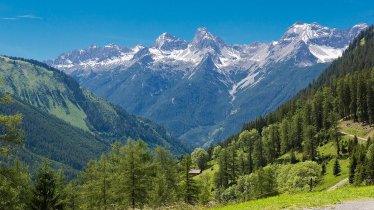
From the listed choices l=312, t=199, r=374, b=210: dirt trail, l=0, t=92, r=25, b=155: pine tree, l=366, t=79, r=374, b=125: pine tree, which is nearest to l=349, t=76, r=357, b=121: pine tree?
l=366, t=79, r=374, b=125: pine tree

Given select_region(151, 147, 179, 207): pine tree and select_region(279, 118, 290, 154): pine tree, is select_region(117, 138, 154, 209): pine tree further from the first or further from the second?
select_region(279, 118, 290, 154): pine tree

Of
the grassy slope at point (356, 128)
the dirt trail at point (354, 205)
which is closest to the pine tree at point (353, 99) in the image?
the grassy slope at point (356, 128)

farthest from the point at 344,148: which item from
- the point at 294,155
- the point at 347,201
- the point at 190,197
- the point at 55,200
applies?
the point at 347,201

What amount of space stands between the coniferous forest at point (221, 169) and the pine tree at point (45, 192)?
0.14m

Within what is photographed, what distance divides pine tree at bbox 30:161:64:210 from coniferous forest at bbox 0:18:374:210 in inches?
5.4

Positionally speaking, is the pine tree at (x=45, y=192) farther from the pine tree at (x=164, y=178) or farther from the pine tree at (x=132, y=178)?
the pine tree at (x=164, y=178)

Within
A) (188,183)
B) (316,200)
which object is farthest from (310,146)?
(316,200)

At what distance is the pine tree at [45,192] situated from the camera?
61.1 metres

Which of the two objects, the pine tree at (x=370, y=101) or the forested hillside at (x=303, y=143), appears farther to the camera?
the pine tree at (x=370, y=101)

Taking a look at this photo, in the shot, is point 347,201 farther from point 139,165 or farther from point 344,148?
point 344,148

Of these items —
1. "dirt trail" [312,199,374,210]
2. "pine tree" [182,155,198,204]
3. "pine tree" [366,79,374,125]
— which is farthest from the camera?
"pine tree" [366,79,374,125]

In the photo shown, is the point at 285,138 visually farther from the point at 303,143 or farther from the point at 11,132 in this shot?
the point at 11,132

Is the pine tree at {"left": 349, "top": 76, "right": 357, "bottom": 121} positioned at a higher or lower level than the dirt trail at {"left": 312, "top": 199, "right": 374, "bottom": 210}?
higher

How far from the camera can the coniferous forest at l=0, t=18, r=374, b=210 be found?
52688 millimetres
